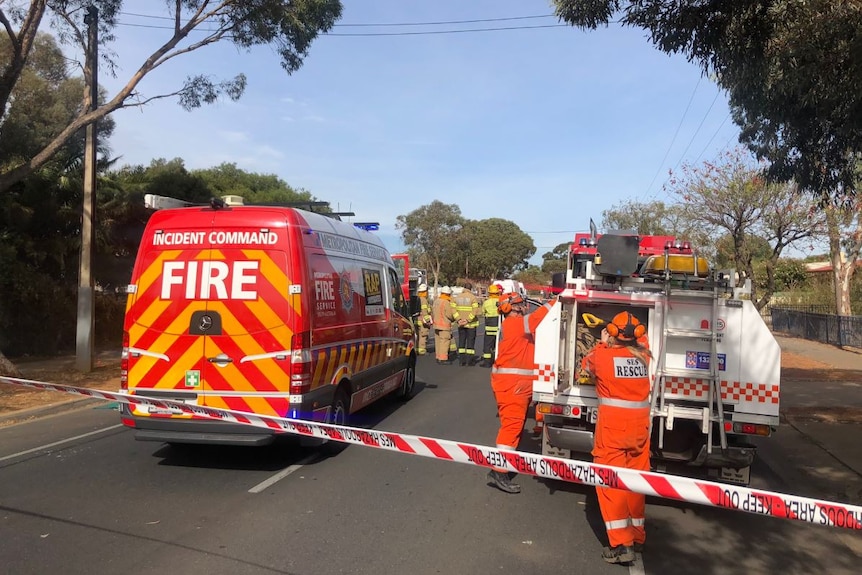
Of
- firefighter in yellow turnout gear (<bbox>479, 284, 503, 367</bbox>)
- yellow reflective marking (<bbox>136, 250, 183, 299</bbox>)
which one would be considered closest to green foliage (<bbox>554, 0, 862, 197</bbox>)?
yellow reflective marking (<bbox>136, 250, 183, 299</bbox>)

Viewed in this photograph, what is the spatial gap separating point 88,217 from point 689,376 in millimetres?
12085

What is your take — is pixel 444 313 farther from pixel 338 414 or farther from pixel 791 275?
pixel 791 275

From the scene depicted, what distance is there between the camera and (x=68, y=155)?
653 inches

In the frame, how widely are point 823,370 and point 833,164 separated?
1035cm

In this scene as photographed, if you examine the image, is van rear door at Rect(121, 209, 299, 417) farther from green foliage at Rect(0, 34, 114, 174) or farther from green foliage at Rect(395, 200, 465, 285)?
green foliage at Rect(395, 200, 465, 285)

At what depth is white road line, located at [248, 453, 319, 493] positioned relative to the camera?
227 inches

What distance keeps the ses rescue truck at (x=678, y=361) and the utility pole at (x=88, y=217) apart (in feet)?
35.4

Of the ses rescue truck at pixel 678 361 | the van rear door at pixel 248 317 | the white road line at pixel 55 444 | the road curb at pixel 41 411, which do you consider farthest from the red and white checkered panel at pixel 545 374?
the road curb at pixel 41 411

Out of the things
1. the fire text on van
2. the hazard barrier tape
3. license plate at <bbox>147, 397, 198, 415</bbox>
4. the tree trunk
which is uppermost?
the fire text on van

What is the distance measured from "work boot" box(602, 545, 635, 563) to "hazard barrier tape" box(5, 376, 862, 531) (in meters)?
0.64

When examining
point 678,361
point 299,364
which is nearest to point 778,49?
point 678,361

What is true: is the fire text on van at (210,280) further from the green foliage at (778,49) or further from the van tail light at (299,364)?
the green foliage at (778,49)

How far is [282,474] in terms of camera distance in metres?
6.22

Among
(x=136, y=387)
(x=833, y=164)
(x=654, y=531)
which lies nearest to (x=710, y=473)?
(x=654, y=531)
